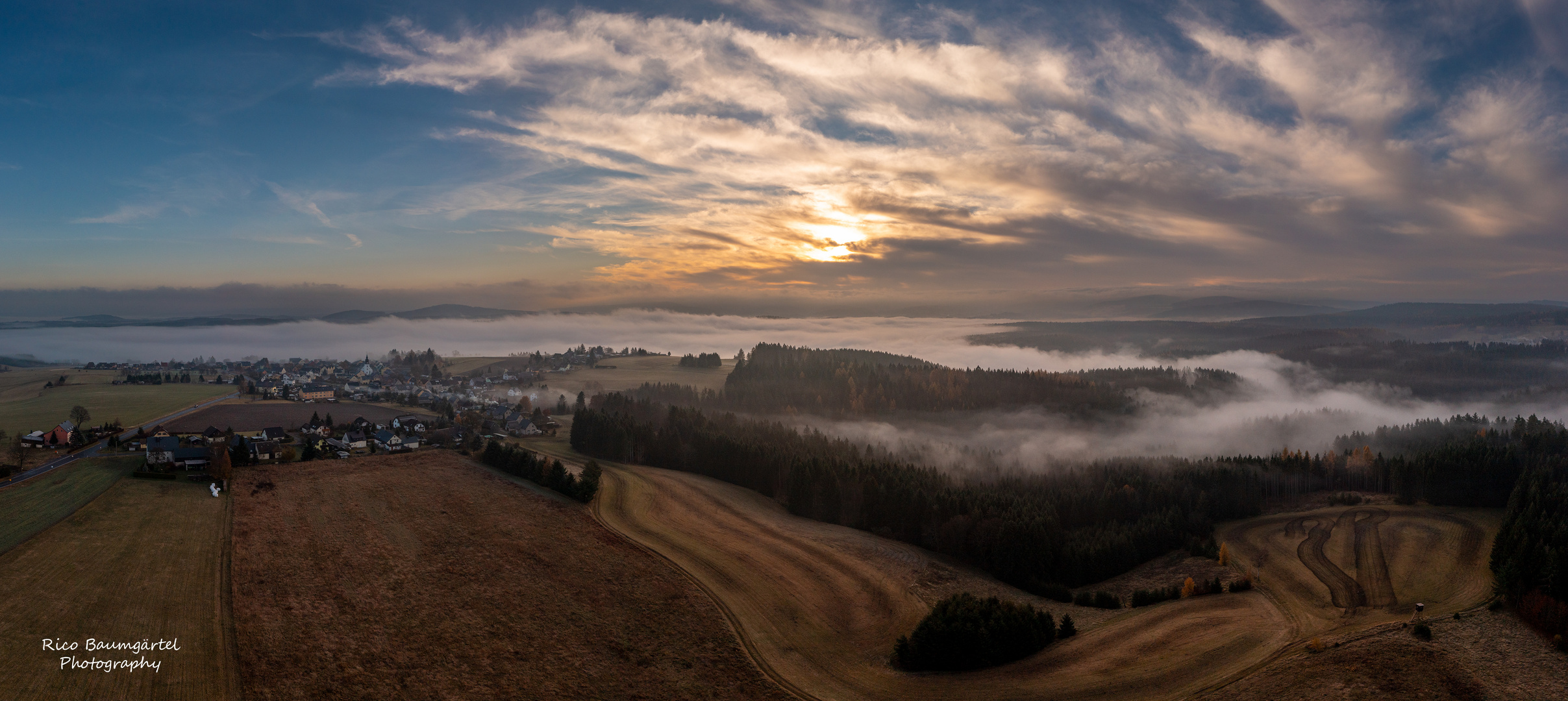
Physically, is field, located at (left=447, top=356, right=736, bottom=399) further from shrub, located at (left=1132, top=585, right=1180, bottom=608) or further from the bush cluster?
shrub, located at (left=1132, top=585, right=1180, bottom=608)

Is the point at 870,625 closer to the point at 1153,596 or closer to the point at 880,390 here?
the point at 1153,596

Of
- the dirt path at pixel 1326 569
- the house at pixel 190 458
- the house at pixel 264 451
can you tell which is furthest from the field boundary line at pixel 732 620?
the dirt path at pixel 1326 569

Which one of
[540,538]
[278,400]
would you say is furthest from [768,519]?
[278,400]

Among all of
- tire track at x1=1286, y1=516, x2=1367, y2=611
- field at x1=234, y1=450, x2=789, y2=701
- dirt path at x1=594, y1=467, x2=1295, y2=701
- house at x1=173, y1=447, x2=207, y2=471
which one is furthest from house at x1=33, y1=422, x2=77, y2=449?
tire track at x1=1286, y1=516, x2=1367, y2=611

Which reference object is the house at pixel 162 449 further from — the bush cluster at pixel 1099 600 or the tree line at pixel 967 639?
the bush cluster at pixel 1099 600

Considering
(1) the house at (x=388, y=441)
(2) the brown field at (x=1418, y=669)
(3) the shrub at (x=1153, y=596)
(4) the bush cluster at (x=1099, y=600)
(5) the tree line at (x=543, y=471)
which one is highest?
(1) the house at (x=388, y=441)

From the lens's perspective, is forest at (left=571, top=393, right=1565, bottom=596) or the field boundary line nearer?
the field boundary line
